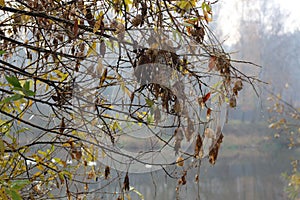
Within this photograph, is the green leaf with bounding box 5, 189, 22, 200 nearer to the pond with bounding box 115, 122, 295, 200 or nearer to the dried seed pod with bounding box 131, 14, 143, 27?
the dried seed pod with bounding box 131, 14, 143, 27

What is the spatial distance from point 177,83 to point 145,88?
3 centimetres

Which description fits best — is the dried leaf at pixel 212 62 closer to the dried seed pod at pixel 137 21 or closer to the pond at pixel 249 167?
the dried seed pod at pixel 137 21

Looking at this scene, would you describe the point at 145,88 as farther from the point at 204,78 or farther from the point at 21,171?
the point at 21,171

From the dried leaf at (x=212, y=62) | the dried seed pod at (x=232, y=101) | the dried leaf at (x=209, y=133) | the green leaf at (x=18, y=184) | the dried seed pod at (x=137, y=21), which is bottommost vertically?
the green leaf at (x=18, y=184)

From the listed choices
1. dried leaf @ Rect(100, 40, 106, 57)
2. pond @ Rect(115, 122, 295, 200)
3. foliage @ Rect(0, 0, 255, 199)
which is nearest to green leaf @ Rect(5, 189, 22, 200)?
foliage @ Rect(0, 0, 255, 199)

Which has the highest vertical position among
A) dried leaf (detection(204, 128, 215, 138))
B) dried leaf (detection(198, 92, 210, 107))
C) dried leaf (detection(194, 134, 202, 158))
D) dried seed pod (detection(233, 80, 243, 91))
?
dried seed pod (detection(233, 80, 243, 91))

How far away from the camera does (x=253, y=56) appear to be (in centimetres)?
423

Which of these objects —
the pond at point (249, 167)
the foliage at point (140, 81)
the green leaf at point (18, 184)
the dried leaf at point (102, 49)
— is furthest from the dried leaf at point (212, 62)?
the pond at point (249, 167)

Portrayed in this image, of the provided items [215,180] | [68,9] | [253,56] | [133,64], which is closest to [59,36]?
[68,9]

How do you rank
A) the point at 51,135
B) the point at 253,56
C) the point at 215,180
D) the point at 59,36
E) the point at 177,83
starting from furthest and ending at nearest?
1. the point at 253,56
2. the point at 215,180
3. the point at 51,135
4. the point at 59,36
5. the point at 177,83

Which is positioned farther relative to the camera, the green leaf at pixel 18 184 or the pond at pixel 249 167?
the pond at pixel 249 167

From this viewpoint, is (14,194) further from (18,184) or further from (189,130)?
(189,130)

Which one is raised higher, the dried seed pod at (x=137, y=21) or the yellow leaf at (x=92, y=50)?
the dried seed pod at (x=137, y=21)

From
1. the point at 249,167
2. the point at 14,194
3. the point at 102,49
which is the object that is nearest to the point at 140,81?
the point at 102,49
